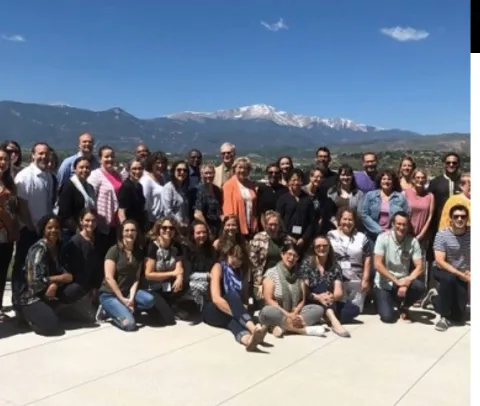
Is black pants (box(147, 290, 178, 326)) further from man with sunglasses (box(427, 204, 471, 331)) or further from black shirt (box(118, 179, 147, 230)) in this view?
man with sunglasses (box(427, 204, 471, 331))

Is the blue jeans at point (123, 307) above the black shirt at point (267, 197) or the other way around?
the other way around

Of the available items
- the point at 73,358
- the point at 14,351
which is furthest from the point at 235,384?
the point at 14,351

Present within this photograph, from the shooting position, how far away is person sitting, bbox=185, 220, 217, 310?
616 centimetres

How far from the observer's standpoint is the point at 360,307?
250 inches

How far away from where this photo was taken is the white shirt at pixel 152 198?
6473 millimetres

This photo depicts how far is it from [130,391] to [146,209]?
2700 millimetres

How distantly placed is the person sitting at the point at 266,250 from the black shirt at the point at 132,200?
1.33 meters

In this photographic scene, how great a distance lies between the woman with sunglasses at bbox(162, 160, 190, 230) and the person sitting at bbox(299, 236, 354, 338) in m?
1.52

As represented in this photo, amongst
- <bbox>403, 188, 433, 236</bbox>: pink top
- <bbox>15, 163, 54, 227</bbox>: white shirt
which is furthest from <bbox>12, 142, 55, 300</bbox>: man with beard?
<bbox>403, 188, 433, 236</bbox>: pink top

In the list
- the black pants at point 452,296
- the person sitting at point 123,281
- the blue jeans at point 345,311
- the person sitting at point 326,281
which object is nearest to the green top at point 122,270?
the person sitting at point 123,281

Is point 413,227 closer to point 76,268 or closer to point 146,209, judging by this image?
point 146,209

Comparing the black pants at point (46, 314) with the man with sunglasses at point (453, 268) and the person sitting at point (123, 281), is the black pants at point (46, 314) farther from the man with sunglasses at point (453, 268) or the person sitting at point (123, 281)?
the man with sunglasses at point (453, 268)

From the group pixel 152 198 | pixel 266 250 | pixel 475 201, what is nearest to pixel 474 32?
pixel 475 201

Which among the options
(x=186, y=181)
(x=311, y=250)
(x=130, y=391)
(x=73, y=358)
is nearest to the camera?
(x=130, y=391)
